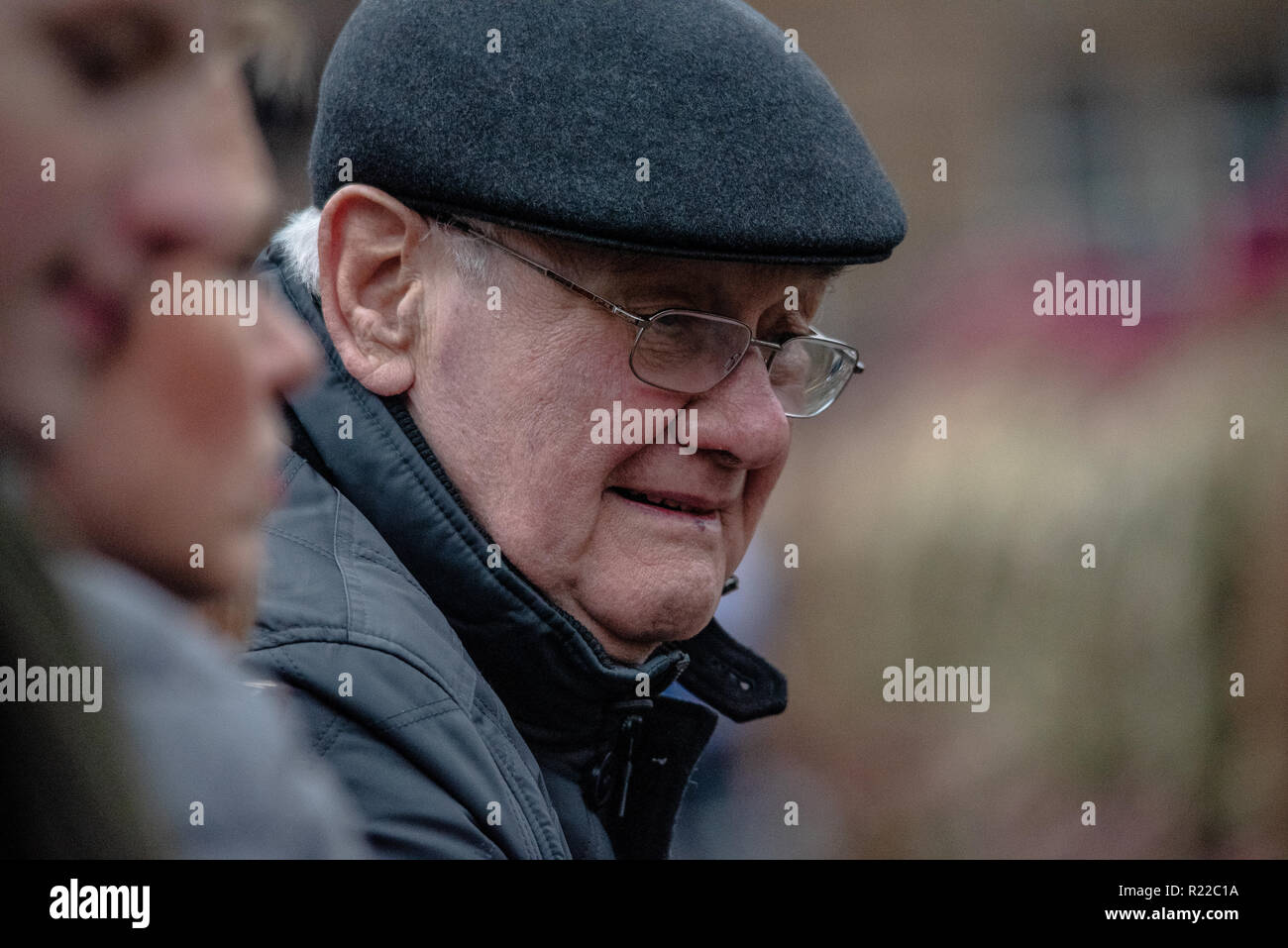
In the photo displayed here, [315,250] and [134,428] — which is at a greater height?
[315,250]

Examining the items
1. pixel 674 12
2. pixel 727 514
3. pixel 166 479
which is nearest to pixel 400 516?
pixel 727 514

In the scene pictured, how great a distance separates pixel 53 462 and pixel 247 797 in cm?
16

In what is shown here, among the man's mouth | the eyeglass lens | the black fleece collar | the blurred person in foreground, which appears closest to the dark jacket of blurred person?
the black fleece collar

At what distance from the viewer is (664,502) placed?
6.21 feet

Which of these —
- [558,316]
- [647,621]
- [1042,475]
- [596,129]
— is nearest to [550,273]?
[558,316]

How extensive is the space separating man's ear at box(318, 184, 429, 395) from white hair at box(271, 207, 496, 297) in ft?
0.08

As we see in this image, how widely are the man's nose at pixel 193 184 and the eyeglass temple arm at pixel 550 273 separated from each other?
1197 millimetres

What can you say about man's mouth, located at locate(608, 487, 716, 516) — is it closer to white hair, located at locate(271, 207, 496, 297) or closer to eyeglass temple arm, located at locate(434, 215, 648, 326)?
eyeglass temple arm, located at locate(434, 215, 648, 326)

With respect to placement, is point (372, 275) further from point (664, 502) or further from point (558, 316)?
point (664, 502)

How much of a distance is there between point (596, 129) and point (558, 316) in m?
0.25

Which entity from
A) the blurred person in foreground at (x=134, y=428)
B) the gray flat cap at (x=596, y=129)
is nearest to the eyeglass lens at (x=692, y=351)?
the gray flat cap at (x=596, y=129)

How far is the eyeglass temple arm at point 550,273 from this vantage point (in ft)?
5.88

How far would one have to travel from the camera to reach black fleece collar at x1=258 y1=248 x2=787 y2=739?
168cm
